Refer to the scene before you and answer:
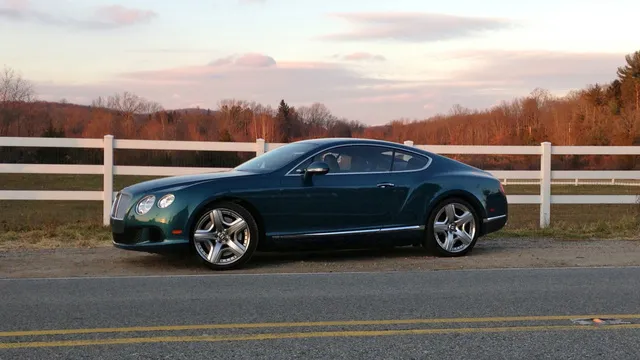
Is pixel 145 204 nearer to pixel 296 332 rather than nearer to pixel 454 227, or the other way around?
pixel 296 332

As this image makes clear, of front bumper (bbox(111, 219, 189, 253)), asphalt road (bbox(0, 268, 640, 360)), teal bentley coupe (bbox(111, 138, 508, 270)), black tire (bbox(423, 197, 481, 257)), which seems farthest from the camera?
black tire (bbox(423, 197, 481, 257))

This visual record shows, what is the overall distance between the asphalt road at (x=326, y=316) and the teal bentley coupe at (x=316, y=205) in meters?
0.69

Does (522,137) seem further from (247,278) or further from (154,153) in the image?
(247,278)

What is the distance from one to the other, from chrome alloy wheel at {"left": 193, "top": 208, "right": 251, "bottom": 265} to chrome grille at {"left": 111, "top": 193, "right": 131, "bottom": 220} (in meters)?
0.86

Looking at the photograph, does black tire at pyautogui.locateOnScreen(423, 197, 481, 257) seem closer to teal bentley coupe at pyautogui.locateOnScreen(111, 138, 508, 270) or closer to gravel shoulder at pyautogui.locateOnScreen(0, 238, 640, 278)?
teal bentley coupe at pyautogui.locateOnScreen(111, 138, 508, 270)

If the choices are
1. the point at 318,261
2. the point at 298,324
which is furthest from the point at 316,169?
the point at 298,324

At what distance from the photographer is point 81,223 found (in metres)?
12.6

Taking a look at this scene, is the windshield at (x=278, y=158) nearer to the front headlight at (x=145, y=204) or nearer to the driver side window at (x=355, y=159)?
the driver side window at (x=355, y=159)

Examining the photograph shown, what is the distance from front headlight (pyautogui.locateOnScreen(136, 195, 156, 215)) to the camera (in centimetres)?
834

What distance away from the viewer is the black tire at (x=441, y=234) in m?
9.28

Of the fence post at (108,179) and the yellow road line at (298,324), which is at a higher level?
the fence post at (108,179)

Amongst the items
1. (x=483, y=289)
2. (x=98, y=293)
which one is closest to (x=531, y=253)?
(x=483, y=289)

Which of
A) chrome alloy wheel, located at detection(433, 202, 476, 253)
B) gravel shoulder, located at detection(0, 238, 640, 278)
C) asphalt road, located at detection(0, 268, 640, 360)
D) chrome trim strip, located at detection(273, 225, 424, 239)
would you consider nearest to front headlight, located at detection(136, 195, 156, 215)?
gravel shoulder, located at detection(0, 238, 640, 278)

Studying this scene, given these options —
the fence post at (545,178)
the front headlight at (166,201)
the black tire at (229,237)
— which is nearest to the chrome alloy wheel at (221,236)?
the black tire at (229,237)
